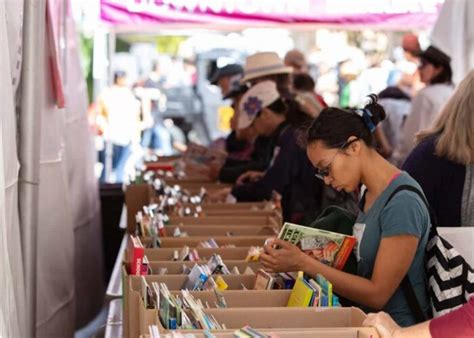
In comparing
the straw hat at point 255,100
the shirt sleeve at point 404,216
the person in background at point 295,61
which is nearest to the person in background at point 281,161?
the straw hat at point 255,100

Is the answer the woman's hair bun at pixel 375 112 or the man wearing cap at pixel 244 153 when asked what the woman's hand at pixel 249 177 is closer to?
the man wearing cap at pixel 244 153

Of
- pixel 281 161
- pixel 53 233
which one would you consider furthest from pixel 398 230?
pixel 53 233

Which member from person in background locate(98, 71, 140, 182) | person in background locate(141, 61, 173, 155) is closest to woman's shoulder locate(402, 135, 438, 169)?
person in background locate(98, 71, 140, 182)

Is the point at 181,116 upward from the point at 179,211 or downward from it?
downward

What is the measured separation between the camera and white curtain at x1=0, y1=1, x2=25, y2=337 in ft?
12.8

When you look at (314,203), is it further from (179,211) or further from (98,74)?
(98,74)

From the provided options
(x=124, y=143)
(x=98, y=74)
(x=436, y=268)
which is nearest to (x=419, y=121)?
(x=98, y=74)

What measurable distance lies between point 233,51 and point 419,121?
47.2ft

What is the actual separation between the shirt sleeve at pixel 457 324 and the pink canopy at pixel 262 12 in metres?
5.46

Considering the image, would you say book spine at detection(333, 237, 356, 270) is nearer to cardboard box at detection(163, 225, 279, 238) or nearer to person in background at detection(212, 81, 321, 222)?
cardboard box at detection(163, 225, 279, 238)

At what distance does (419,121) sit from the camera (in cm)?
854

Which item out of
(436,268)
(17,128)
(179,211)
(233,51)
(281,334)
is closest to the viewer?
(281,334)

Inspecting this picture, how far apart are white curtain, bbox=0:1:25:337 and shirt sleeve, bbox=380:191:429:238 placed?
1429mm

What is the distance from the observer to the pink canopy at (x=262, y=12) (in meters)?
8.35
